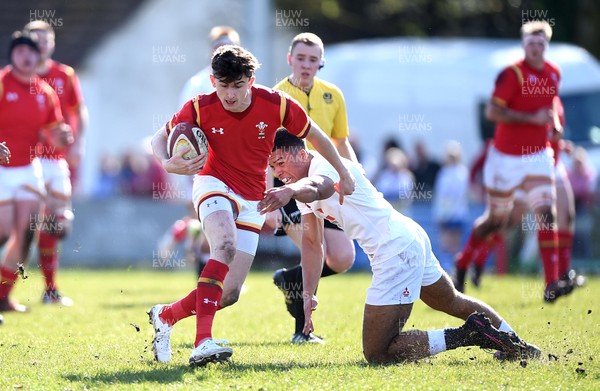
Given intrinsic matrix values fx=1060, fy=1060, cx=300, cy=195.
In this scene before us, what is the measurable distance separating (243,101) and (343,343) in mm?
2233

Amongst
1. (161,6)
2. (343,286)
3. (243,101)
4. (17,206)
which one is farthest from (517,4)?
(243,101)

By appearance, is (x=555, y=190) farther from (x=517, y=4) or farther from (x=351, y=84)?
(x=517, y=4)

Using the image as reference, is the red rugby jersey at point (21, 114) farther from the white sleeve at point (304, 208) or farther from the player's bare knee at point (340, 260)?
the white sleeve at point (304, 208)

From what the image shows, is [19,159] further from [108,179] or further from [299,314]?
[108,179]

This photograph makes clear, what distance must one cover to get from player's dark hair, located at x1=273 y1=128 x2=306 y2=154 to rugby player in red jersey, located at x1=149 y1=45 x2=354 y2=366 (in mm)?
45

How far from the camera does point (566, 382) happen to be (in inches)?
246

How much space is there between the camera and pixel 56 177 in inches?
456

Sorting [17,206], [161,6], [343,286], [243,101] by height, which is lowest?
[343,286]

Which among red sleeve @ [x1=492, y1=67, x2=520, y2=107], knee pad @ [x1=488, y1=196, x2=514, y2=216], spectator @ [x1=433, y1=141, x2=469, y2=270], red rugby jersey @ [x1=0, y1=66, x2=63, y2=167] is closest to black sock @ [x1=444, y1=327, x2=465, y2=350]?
red sleeve @ [x1=492, y1=67, x2=520, y2=107]

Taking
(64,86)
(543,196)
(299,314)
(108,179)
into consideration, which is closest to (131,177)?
(108,179)

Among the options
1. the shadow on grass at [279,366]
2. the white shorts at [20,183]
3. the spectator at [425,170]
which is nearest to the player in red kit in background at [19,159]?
the white shorts at [20,183]

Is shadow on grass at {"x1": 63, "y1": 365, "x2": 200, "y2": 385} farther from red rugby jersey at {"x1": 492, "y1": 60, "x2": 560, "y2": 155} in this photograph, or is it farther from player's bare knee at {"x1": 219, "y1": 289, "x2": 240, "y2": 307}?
red rugby jersey at {"x1": 492, "y1": 60, "x2": 560, "y2": 155}

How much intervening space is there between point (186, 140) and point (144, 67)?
19826 mm

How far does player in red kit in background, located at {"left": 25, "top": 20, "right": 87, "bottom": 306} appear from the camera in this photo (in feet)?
38.0
